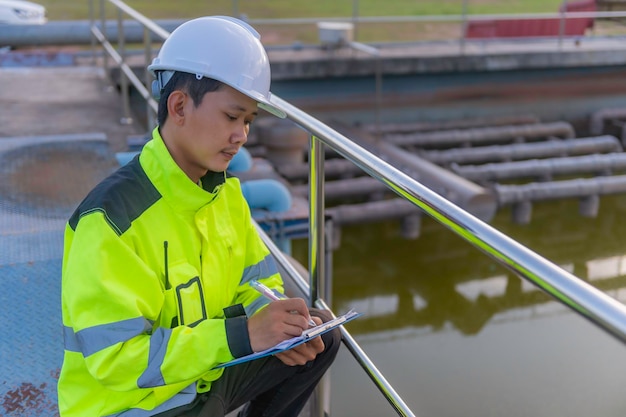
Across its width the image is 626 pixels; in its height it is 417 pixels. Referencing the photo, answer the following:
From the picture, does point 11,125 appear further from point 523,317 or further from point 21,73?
point 523,317

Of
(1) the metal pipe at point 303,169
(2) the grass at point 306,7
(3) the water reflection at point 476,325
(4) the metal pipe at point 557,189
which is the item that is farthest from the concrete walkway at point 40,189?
(2) the grass at point 306,7

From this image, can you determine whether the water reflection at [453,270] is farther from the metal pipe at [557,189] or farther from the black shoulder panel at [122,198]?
the black shoulder panel at [122,198]

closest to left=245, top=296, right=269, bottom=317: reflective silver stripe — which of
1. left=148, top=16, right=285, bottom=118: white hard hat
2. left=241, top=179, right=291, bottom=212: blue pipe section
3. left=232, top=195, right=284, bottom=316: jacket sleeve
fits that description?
left=232, top=195, right=284, bottom=316: jacket sleeve

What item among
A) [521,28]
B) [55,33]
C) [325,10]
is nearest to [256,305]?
[55,33]

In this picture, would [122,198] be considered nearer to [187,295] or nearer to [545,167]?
[187,295]

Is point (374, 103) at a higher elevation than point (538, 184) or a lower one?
higher

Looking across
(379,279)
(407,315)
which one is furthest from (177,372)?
(379,279)

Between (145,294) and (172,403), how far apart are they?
0.24 m

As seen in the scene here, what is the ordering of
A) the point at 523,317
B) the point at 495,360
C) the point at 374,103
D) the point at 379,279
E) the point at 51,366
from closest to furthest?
the point at 51,366
the point at 495,360
the point at 523,317
the point at 379,279
the point at 374,103

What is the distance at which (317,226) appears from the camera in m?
1.79

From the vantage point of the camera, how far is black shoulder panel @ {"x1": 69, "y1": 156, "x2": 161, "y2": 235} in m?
1.28

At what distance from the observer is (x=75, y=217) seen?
1.30 m

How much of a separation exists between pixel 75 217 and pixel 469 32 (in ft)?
36.2

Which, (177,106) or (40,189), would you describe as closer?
(177,106)
